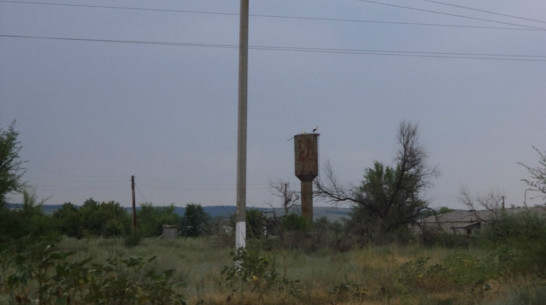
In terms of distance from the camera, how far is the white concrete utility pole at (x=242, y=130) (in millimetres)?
16547

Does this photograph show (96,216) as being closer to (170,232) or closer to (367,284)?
(170,232)

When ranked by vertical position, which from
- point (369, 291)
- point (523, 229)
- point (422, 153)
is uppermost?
point (422, 153)

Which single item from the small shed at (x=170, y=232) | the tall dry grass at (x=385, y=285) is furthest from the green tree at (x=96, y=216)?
the tall dry grass at (x=385, y=285)

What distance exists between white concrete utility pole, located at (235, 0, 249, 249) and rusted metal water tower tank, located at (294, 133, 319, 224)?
55.4 feet

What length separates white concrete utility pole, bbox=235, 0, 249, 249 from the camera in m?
16.5

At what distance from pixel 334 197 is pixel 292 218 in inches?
202

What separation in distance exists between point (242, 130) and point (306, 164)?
18171 mm

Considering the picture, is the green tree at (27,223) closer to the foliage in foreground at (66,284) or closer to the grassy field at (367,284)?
the grassy field at (367,284)

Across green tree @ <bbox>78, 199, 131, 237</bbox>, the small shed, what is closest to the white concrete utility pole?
the small shed

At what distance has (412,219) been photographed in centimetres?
3316

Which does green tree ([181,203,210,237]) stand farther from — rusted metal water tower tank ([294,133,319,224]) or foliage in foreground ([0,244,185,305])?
foliage in foreground ([0,244,185,305])

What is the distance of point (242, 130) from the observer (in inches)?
677

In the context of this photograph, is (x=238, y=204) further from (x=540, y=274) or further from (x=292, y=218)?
(x=292, y=218)

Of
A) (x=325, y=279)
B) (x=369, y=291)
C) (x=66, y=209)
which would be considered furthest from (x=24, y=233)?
(x=66, y=209)
